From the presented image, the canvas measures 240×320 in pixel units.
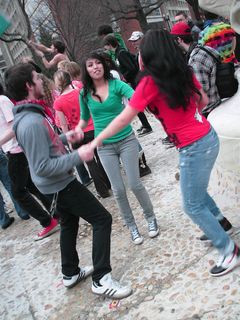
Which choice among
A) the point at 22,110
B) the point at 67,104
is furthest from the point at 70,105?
the point at 22,110

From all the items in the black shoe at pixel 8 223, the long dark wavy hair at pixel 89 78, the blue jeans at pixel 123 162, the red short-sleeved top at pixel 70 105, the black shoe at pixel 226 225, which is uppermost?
the long dark wavy hair at pixel 89 78

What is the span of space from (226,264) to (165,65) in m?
1.51

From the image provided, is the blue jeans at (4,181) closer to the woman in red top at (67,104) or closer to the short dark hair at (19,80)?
the woman in red top at (67,104)

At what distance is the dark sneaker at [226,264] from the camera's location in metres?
2.91

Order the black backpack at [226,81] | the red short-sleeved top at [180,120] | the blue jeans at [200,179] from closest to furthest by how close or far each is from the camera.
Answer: the red short-sleeved top at [180,120] → the blue jeans at [200,179] → the black backpack at [226,81]

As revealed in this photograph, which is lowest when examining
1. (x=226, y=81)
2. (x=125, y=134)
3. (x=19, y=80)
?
(x=125, y=134)

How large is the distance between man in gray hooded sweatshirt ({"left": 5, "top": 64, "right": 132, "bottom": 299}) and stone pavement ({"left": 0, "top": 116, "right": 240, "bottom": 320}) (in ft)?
0.66

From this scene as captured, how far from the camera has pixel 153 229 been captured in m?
3.87

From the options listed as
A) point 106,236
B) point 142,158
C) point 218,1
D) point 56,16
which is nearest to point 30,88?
point 106,236

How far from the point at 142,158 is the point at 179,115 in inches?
115

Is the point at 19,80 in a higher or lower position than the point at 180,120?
higher

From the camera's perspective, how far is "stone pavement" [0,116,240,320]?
2.80m

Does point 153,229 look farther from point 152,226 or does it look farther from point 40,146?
point 40,146

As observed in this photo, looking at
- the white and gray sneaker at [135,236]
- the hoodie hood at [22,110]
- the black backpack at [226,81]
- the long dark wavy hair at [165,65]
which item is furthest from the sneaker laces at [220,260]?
the hoodie hood at [22,110]
